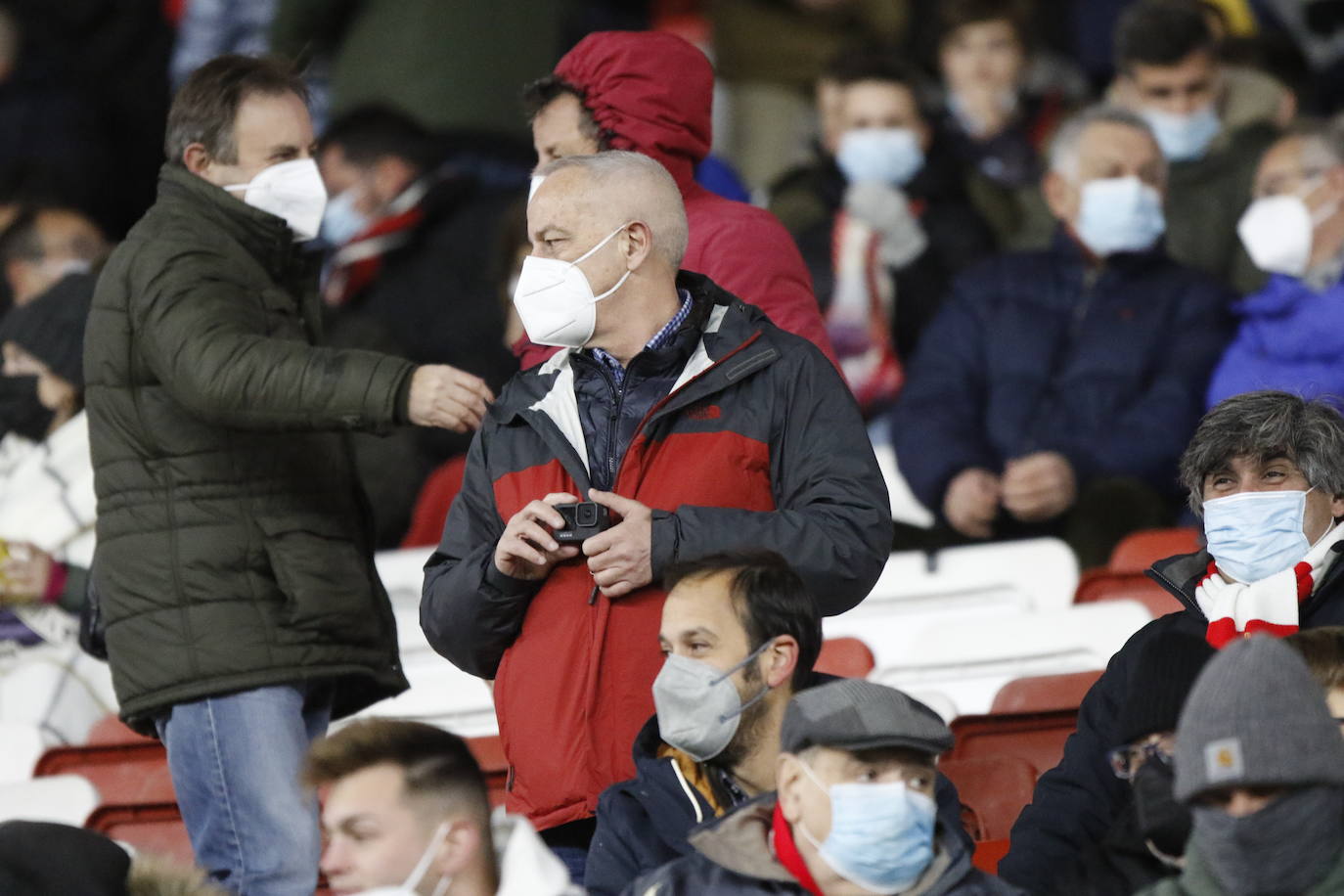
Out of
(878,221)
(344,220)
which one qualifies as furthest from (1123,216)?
(344,220)

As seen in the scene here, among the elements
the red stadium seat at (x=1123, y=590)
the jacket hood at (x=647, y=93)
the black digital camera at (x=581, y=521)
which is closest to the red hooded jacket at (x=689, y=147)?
the jacket hood at (x=647, y=93)

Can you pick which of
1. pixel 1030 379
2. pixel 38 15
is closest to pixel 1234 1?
pixel 1030 379

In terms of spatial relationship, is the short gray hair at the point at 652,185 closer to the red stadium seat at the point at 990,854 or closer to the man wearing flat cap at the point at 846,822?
the man wearing flat cap at the point at 846,822

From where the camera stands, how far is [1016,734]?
17.3 feet

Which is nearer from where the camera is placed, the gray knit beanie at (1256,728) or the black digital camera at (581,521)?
the gray knit beanie at (1256,728)

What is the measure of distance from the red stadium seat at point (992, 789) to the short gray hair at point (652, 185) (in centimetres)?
117

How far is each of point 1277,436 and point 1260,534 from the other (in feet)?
0.61

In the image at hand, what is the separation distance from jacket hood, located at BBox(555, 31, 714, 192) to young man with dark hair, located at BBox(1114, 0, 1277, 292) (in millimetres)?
2837

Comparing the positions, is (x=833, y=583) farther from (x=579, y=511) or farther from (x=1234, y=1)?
(x=1234, y=1)

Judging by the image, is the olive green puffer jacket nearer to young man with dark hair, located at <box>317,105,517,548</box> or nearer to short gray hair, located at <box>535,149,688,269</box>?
short gray hair, located at <box>535,149,688,269</box>

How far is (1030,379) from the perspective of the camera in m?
7.13

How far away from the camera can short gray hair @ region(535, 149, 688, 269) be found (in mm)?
4707

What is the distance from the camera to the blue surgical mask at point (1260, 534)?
4.54 metres

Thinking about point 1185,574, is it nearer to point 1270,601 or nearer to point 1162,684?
point 1270,601
